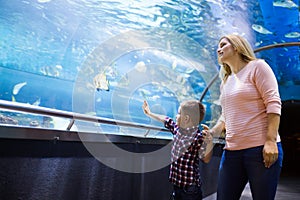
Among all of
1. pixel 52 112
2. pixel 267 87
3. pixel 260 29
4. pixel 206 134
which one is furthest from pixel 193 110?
pixel 260 29

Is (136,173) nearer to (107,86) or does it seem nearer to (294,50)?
(107,86)

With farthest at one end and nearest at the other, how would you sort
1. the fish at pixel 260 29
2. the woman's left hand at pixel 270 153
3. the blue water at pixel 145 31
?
the fish at pixel 260 29 → the blue water at pixel 145 31 → the woman's left hand at pixel 270 153

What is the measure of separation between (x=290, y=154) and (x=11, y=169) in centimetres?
1978

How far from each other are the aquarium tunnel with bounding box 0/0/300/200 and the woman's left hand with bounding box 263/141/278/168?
3.76 feet

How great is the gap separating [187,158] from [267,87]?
0.94m

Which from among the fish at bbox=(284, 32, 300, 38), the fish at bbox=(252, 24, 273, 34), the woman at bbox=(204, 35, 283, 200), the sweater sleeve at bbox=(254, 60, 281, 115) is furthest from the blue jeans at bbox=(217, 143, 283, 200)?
the fish at bbox=(284, 32, 300, 38)

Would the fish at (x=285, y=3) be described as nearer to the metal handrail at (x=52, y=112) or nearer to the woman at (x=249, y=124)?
the metal handrail at (x=52, y=112)

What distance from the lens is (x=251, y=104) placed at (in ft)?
4.43

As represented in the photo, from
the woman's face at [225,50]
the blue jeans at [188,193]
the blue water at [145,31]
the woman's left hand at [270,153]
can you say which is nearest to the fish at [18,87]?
the blue water at [145,31]

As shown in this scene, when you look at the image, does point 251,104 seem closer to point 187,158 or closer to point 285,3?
point 187,158

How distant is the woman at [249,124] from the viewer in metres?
1.25

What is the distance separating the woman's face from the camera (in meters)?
1.46

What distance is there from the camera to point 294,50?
10.4 m

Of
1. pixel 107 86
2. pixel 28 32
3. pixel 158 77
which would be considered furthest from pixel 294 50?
pixel 28 32
